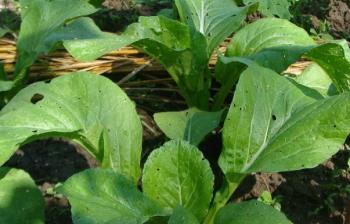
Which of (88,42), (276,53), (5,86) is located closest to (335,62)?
(276,53)

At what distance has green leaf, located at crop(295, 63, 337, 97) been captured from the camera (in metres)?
2.20

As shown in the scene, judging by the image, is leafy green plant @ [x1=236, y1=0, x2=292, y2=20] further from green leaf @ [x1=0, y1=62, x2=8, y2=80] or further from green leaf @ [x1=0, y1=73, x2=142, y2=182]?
green leaf @ [x1=0, y1=62, x2=8, y2=80]

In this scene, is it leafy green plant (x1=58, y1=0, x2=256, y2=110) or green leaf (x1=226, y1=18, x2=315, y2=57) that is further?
green leaf (x1=226, y1=18, x2=315, y2=57)

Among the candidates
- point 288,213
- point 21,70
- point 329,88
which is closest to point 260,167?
point 288,213

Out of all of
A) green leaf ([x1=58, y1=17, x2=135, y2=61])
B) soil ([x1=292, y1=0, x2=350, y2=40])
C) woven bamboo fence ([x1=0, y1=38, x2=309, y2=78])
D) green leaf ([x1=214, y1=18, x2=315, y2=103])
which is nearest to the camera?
green leaf ([x1=58, y1=17, x2=135, y2=61])

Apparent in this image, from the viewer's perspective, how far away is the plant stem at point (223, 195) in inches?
70.6

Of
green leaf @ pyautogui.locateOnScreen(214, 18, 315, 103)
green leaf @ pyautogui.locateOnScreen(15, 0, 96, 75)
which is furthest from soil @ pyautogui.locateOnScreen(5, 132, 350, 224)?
green leaf @ pyautogui.locateOnScreen(15, 0, 96, 75)

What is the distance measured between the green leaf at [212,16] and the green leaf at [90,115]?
1.66ft

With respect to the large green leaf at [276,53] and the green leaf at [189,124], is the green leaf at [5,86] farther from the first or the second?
the large green leaf at [276,53]

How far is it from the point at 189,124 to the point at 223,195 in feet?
1.08

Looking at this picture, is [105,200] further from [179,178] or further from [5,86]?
[5,86]

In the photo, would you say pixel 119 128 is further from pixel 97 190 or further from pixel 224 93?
pixel 224 93

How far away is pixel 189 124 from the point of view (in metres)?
2.05

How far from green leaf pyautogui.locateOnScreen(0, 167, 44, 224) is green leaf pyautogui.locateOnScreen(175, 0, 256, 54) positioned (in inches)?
32.4
